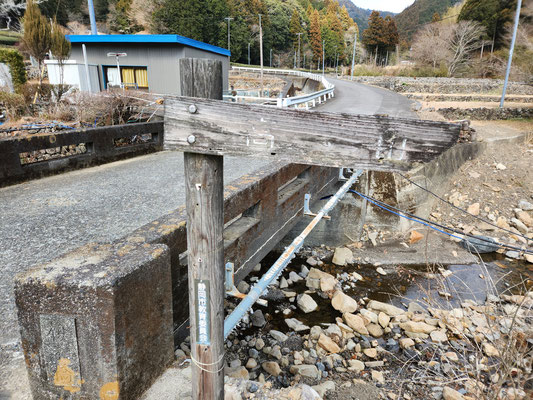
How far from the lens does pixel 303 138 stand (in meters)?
1.71

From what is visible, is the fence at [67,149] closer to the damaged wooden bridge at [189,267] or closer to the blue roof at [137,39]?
the damaged wooden bridge at [189,267]

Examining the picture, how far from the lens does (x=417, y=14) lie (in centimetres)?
8825

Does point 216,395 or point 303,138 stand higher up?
point 303,138

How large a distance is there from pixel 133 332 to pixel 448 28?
5243cm

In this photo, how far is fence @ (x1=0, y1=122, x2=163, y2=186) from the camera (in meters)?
5.64

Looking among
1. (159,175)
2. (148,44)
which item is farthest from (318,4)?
(159,175)

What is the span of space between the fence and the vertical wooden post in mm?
4959

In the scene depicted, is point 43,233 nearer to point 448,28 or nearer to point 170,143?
point 170,143

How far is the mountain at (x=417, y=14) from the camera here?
82250 millimetres

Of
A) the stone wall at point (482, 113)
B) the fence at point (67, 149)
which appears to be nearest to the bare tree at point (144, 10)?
the stone wall at point (482, 113)

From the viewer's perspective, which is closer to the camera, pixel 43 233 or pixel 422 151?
pixel 422 151

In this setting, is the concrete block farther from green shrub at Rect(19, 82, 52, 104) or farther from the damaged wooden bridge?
green shrub at Rect(19, 82, 52, 104)

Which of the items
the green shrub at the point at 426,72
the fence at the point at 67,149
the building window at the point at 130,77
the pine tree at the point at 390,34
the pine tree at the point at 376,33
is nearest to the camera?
the fence at the point at 67,149

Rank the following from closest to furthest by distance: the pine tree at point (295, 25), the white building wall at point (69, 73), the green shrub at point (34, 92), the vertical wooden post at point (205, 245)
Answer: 1. the vertical wooden post at point (205, 245)
2. the green shrub at point (34, 92)
3. the white building wall at point (69, 73)
4. the pine tree at point (295, 25)
